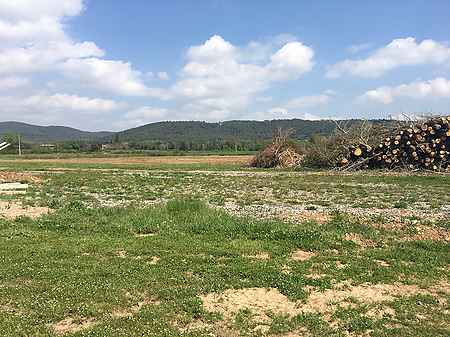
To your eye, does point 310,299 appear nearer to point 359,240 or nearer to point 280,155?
point 359,240

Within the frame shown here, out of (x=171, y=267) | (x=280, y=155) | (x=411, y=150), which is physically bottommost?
(x=171, y=267)

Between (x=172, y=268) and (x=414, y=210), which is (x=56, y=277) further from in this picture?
(x=414, y=210)

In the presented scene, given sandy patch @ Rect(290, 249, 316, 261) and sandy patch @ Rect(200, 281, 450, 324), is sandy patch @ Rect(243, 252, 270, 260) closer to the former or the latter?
sandy patch @ Rect(290, 249, 316, 261)

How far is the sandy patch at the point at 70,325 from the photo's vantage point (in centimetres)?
549

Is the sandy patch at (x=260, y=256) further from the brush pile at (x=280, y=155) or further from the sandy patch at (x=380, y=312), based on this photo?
the brush pile at (x=280, y=155)

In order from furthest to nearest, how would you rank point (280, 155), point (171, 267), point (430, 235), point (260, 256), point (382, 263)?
point (280, 155)
point (430, 235)
point (260, 256)
point (382, 263)
point (171, 267)

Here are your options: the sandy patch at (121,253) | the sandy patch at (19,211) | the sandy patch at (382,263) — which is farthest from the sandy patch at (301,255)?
the sandy patch at (19,211)

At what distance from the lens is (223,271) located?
7.59 metres

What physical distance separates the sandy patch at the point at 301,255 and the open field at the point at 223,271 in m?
0.03

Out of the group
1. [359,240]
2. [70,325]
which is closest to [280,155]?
[359,240]

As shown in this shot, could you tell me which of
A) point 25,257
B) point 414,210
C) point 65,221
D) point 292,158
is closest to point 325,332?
point 25,257

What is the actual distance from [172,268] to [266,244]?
2347mm

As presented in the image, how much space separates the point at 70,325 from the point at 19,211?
9223mm

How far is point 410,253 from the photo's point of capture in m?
8.74
